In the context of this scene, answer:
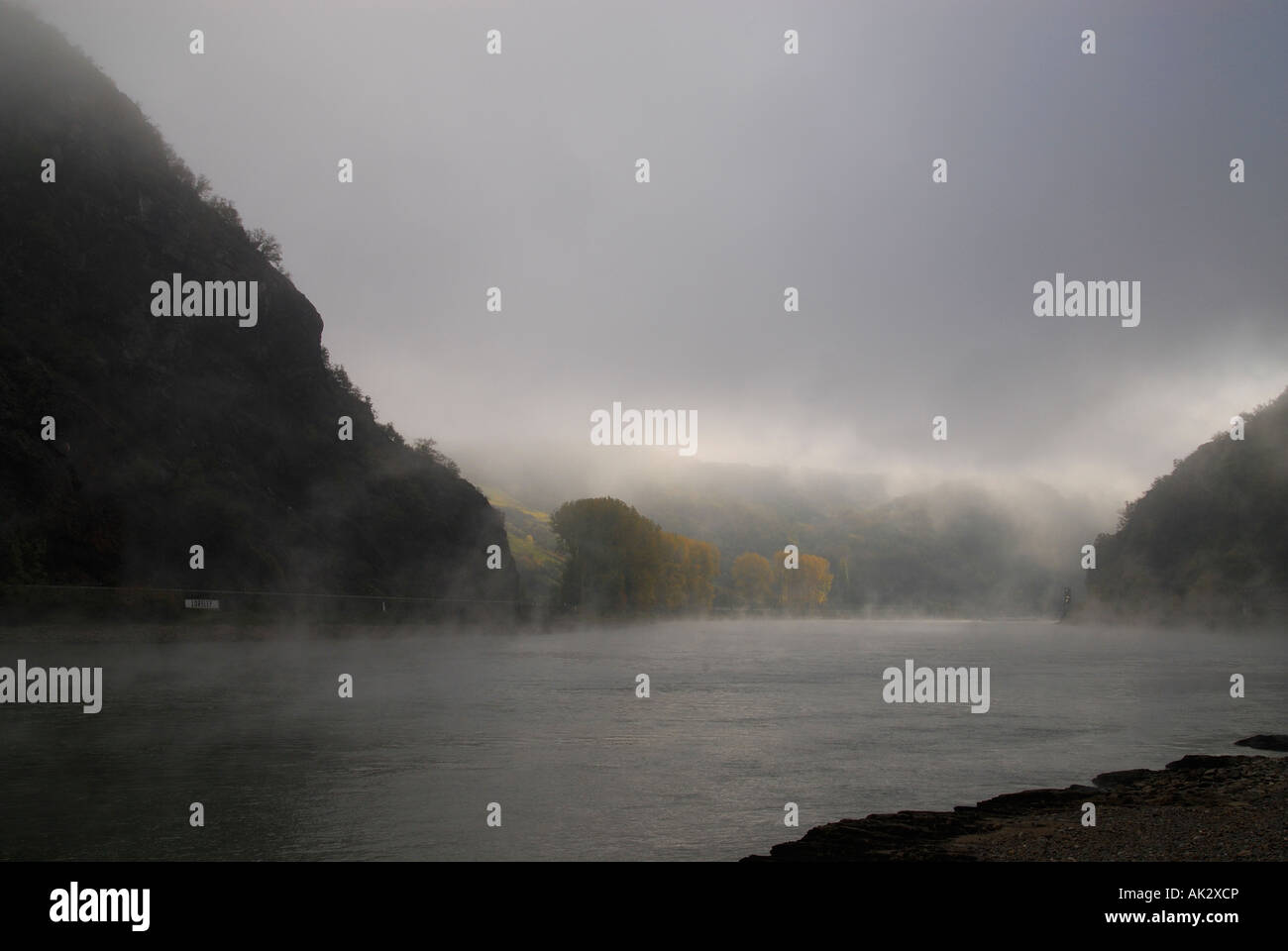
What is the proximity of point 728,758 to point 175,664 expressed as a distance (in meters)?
49.4

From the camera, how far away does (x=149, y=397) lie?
96938mm

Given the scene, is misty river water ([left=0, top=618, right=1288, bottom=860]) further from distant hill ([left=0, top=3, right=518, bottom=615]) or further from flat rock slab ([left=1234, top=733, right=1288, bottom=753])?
distant hill ([left=0, top=3, right=518, bottom=615])

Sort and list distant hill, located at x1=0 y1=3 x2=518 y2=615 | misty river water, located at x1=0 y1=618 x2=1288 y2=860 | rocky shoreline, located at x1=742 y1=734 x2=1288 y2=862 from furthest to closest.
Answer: distant hill, located at x1=0 y1=3 x2=518 y2=615
misty river water, located at x1=0 y1=618 x2=1288 y2=860
rocky shoreline, located at x1=742 y1=734 x2=1288 y2=862

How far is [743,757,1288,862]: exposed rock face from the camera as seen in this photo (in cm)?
1533

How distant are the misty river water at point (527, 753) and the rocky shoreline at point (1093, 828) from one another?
1.68 metres

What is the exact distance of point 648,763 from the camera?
94.0 ft

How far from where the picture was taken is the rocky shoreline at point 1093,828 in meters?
15.3

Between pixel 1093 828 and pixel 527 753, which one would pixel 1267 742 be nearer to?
pixel 1093 828

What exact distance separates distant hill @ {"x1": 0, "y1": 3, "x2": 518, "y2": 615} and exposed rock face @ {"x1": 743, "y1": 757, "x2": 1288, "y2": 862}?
237ft

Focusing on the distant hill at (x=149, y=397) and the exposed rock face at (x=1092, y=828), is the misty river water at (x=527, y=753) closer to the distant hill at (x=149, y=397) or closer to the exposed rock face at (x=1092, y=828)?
the exposed rock face at (x=1092, y=828)

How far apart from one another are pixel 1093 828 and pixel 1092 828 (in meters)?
0.02

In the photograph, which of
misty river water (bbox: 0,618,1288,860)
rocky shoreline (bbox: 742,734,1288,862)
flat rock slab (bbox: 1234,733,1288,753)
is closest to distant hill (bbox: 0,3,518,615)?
misty river water (bbox: 0,618,1288,860)

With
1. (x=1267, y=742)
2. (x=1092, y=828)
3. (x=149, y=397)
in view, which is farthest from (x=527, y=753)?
Result: (x=149, y=397)

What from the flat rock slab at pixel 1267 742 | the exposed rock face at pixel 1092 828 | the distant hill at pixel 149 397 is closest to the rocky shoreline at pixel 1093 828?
the exposed rock face at pixel 1092 828
